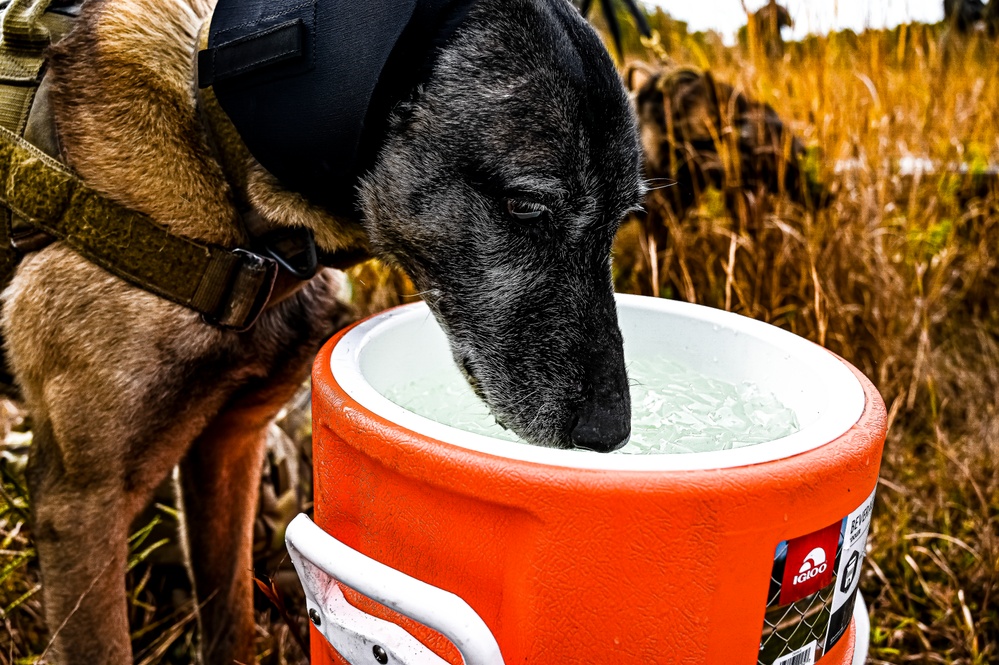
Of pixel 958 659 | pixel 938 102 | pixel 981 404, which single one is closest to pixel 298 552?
pixel 958 659

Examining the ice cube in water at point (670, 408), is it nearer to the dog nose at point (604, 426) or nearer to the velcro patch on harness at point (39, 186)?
the dog nose at point (604, 426)

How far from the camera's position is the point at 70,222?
1.29 m

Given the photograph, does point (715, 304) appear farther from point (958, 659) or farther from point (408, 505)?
point (408, 505)

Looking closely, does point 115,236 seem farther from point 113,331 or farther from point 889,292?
point 889,292

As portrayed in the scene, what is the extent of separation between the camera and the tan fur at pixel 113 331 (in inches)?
51.4

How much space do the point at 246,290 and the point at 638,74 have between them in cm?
263

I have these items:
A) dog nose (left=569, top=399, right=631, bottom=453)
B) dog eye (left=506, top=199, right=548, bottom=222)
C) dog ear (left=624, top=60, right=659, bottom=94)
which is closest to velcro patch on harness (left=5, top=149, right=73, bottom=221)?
dog eye (left=506, top=199, right=548, bottom=222)

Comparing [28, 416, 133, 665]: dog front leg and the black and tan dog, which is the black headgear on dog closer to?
the black and tan dog

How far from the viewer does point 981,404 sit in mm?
2691

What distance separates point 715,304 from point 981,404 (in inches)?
37.6

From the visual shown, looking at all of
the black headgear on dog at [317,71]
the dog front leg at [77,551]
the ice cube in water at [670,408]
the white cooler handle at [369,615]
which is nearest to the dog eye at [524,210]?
the black headgear on dog at [317,71]

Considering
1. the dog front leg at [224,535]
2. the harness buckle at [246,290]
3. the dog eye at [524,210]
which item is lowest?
the dog front leg at [224,535]

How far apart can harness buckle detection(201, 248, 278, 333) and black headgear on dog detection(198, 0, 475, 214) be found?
16 centimetres

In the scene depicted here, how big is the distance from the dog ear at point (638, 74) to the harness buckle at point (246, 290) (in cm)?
242
